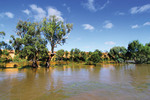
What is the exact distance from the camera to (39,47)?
22.0 m

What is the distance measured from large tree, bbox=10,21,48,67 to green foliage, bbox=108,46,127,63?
32601 millimetres

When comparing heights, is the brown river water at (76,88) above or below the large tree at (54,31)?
below

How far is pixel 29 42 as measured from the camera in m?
22.9

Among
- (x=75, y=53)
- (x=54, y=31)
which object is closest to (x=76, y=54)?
(x=75, y=53)

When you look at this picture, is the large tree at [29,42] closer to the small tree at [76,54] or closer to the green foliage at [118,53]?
the small tree at [76,54]

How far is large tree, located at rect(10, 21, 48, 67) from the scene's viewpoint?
21969 mm

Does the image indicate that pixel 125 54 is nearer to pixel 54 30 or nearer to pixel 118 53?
pixel 118 53

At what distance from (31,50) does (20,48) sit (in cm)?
300

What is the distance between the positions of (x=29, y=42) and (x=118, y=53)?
37.8 meters

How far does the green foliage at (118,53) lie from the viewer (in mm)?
44575

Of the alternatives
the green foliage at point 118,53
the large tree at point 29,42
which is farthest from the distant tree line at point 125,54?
Answer: the large tree at point 29,42

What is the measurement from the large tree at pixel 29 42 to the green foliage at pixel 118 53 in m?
32.6

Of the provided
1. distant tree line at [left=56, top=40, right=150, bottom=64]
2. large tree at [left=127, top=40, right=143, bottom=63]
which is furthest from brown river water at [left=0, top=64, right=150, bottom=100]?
large tree at [left=127, top=40, right=143, bottom=63]

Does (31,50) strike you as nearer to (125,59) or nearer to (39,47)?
(39,47)
